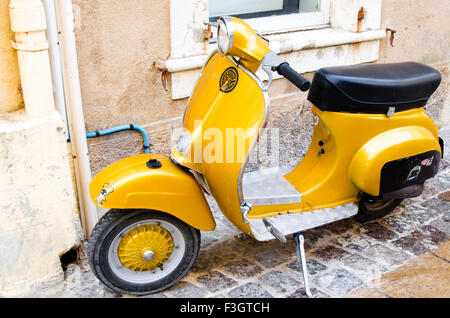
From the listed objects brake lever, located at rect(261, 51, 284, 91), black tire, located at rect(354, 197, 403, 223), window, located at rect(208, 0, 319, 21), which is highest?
window, located at rect(208, 0, 319, 21)

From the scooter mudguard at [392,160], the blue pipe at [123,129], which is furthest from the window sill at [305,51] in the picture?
the scooter mudguard at [392,160]

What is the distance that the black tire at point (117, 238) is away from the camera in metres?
2.88

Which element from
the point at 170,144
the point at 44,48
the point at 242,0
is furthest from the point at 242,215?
the point at 242,0

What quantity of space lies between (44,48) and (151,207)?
107 centimetres

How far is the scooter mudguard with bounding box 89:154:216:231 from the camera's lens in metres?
2.81

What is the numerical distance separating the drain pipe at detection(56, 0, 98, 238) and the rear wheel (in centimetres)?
186

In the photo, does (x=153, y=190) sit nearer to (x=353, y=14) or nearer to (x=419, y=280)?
(x=419, y=280)

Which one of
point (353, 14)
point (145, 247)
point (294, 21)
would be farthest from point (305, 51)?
point (145, 247)

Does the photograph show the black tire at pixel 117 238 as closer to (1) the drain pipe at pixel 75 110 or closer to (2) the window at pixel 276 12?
(1) the drain pipe at pixel 75 110

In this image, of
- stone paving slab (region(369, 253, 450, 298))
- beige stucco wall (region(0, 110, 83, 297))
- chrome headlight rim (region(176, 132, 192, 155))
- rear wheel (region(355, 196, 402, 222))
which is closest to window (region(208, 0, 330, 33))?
chrome headlight rim (region(176, 132, 192, 155))

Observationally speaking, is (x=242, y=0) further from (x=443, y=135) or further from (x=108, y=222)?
(x=443, y=135)

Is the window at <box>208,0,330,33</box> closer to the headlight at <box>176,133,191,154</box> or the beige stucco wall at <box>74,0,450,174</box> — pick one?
the beige stucco wall at <box>74,0,450,174</box>

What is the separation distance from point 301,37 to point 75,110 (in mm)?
2121

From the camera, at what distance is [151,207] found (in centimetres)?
288
